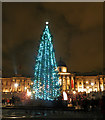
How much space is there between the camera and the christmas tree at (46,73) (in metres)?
32.7

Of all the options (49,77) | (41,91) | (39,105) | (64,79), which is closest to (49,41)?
(49,77)

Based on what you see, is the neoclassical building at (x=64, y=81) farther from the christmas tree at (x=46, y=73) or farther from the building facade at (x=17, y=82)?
the christmas tree at (x=46, y=73)

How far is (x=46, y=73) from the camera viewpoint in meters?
33.6

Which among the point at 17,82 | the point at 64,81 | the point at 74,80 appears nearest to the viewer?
the point at 64,81

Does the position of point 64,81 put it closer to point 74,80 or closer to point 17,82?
point 74,80

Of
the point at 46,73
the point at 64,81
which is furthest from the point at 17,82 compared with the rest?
the point at 46,73

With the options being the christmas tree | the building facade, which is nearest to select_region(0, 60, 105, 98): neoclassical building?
the building facade

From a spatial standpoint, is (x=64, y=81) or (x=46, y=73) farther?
(x=64, y=81)

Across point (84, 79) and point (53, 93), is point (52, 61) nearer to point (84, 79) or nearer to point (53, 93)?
point (53, 93)

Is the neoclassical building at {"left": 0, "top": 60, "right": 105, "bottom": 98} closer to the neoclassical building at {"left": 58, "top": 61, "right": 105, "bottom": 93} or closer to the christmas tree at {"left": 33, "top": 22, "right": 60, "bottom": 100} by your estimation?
the neoclassical building at {"left": 58, "top": 61, "right": 105, "bottom": 93}

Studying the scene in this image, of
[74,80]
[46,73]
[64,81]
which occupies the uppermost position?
[46,73]

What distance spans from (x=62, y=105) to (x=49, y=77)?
22.2 feet

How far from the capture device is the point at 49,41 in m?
34.6

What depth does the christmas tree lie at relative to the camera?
3269cm
